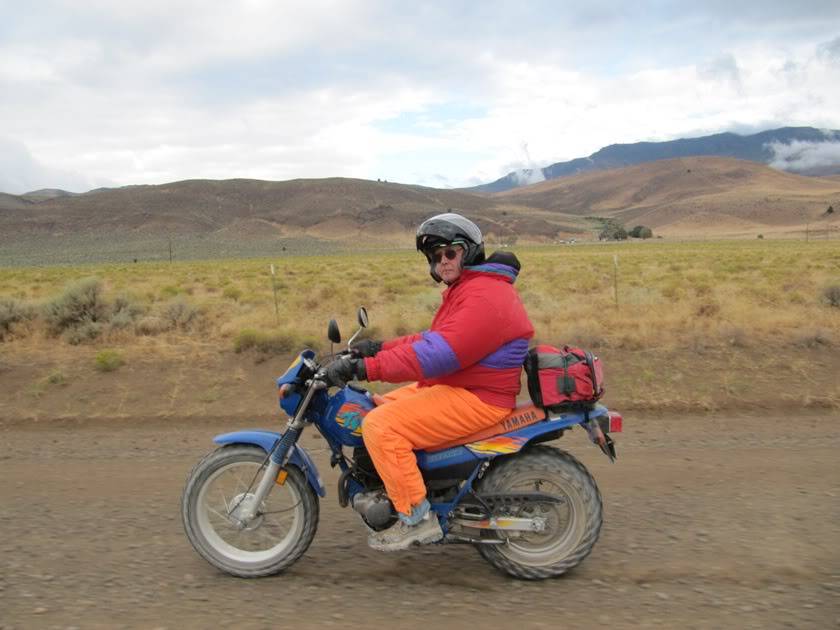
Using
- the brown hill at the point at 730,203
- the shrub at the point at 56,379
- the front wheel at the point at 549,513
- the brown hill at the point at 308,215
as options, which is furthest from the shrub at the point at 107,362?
the brown hill at the point at 730,203

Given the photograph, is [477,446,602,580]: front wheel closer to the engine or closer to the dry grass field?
the engine

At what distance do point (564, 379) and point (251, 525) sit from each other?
79.7 inches

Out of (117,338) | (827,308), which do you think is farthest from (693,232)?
(117,338)

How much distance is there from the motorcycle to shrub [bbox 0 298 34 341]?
11.2 meters

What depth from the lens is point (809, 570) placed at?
13.1 feet

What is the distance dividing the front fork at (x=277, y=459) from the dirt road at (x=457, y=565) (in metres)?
0.41

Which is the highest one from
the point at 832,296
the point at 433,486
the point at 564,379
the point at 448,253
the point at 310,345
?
the point at 448,253

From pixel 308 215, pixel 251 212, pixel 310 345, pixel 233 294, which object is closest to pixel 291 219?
pixel 308 215

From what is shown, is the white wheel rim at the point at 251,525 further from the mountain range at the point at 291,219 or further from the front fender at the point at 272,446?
the mountain range at the point at 291,219

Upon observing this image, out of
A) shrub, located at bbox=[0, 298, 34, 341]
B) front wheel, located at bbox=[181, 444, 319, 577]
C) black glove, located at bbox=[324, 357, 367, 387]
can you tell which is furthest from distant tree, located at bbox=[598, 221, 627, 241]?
black glove, located at bbox=[324, 357, 367, 387]

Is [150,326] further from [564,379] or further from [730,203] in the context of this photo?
[730,203]

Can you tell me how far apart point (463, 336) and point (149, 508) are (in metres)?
3.03

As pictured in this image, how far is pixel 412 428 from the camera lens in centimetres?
387

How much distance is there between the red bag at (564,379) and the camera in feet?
12.8
